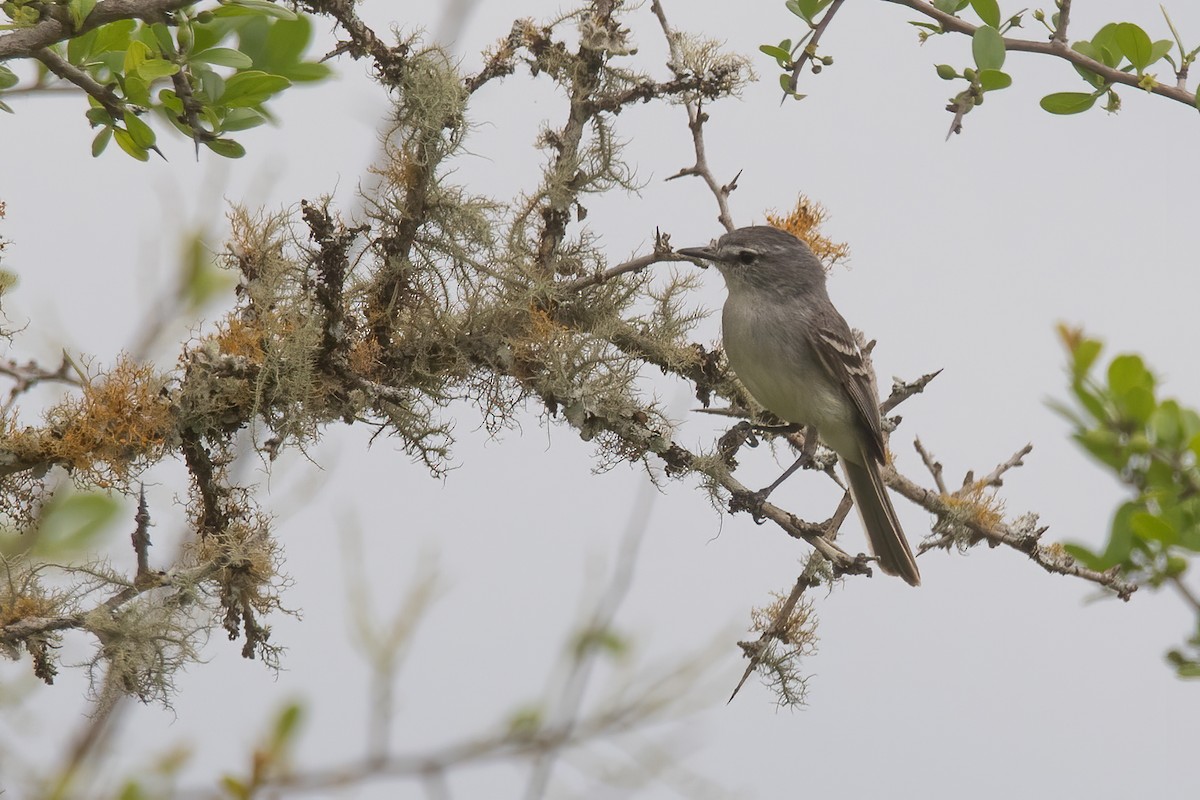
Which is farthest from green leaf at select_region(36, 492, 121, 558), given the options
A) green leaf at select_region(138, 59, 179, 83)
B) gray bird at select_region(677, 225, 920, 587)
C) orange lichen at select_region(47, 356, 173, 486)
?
gray bird at select_region(677, 225, 920, 587)

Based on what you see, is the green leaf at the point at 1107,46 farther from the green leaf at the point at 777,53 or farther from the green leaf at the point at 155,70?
the green leaf at the point at 155,70

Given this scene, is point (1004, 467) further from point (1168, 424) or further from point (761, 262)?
point (1168, 424)

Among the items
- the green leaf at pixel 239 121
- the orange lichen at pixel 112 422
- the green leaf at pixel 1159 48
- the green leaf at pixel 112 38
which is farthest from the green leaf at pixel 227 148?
the green leaf at pixel 1159 48

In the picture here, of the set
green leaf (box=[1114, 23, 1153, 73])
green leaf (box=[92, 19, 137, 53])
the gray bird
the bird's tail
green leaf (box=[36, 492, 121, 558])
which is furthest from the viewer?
the bird's tail

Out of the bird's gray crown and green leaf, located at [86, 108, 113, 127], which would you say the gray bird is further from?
green leaf, located at [86, 108, 113, 127]

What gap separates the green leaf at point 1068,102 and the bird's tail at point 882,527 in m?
1.62

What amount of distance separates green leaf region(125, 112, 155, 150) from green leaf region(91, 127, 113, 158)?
13 centimetres

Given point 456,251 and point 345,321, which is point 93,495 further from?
point 456,251

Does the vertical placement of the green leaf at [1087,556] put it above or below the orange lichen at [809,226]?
below

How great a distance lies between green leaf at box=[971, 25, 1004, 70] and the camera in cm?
269

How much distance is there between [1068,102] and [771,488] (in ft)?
5.17

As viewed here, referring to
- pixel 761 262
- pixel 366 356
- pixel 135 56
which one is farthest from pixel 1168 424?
pixel 761 262

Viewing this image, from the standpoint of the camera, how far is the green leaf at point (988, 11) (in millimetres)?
2725

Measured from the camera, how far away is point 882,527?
4.25 meters
